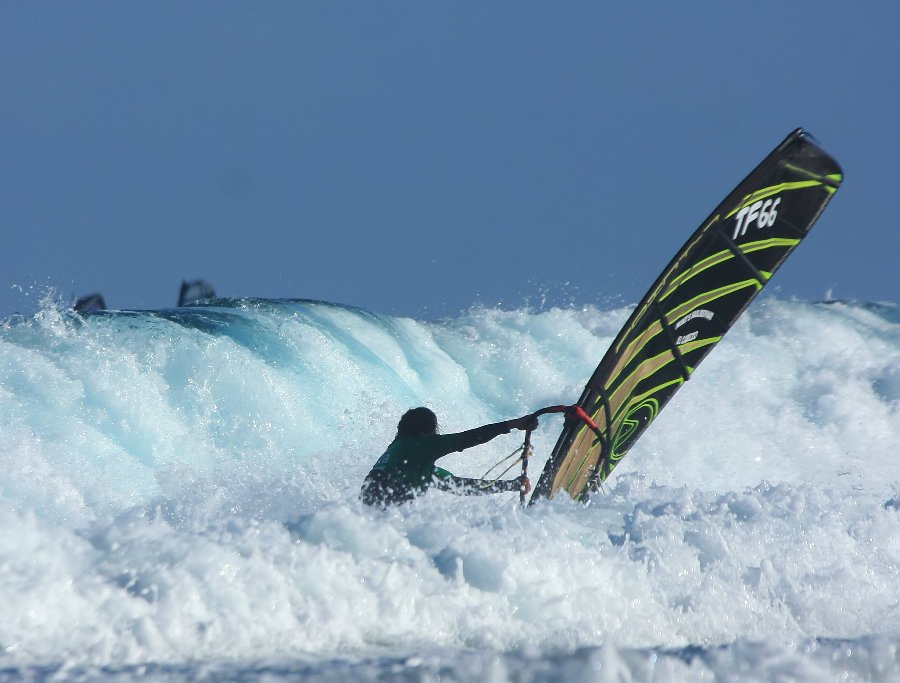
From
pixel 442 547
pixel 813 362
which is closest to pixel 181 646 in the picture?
pixel 442 547

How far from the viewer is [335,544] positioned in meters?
4.26

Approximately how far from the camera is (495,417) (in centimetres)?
1257

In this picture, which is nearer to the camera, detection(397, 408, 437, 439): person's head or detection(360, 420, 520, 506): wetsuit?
detection(360, 420, 520, 506): wetsuit

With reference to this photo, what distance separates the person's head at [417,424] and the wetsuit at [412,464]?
67mm

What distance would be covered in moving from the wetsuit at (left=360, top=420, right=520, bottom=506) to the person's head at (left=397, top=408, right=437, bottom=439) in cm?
7

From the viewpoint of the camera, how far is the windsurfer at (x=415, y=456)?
17.3ft

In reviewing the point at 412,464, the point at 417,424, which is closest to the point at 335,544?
the point at 412,464

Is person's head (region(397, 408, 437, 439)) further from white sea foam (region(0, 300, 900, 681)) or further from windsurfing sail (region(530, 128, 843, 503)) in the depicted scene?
windsurfing sail (region(530, 128, 843, 503))

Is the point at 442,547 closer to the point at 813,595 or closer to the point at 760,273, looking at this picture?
the point at 813,595

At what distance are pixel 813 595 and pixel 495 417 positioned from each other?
8.03 meters

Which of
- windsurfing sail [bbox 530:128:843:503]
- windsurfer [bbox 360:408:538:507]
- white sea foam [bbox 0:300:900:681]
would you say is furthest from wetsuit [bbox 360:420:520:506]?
windsurfing sail [bbox 530:128:843:503]

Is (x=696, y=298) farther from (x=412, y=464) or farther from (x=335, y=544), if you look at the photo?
(x=335, y=544)

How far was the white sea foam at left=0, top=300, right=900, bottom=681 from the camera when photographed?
362 cm

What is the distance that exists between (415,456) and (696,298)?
8.40 ft
